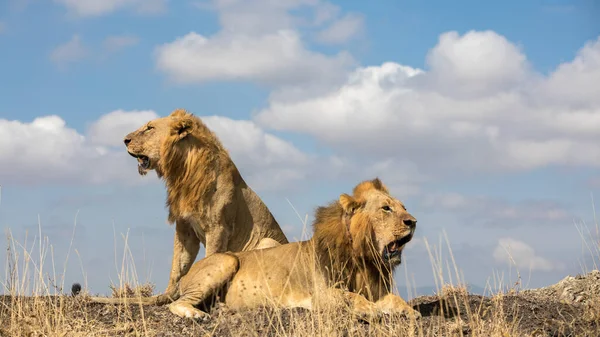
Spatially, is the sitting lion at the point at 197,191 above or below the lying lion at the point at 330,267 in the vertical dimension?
above

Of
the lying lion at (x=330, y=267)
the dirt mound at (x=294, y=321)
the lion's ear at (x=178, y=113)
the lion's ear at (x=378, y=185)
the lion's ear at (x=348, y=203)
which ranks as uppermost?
the lion's ear at (x=178, y=113)

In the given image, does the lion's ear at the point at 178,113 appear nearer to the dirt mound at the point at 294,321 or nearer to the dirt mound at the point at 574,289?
the dirt mound at the point at 294,321

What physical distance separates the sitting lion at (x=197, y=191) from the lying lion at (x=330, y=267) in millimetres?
1399

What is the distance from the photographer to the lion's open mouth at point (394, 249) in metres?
7.77

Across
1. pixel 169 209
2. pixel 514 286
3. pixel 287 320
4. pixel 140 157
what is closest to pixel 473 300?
pixel 514 286

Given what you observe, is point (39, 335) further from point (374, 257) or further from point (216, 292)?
point (374, 257)

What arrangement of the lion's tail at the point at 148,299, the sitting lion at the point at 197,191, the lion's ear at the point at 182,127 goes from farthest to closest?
the lion's ear at the point at 182,127 → the sitting lion at the point at 197,191 → the lion's tail at the point at 148,299

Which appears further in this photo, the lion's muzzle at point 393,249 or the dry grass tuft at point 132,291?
the dry grass tuft at point 132,291

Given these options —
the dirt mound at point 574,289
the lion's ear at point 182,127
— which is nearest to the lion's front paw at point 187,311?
the lion's ear at point 182,127

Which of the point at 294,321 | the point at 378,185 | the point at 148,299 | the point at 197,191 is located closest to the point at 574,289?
the point at 378,185

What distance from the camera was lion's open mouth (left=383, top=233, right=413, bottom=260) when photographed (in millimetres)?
7766

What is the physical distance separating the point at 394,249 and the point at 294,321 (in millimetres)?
1227

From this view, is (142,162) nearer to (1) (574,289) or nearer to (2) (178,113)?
(2) (178,113)

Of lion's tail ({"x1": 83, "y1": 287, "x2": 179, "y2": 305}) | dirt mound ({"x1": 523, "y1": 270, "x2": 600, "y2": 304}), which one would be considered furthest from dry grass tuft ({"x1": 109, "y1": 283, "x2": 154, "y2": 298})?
dirt mound ({"x1": 523, "y1": 270, "x2": 600, "y2": 304})
